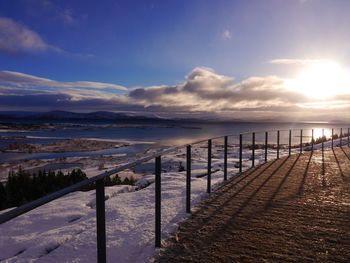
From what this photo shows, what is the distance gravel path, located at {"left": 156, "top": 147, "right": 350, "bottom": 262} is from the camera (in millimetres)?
3777

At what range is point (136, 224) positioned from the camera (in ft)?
15.9

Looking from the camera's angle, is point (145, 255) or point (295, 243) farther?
point (295, 243)

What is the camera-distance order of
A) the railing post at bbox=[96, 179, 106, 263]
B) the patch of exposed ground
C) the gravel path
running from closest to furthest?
1. the railing post at bbox=[96, 179, 106, 263]
2. the gravel path
3. the patch of exposed ground

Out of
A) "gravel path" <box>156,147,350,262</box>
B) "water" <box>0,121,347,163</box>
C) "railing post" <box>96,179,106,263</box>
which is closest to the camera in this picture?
"railing post" <box>96,179,106,263</box>

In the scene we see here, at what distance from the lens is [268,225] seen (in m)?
4.71

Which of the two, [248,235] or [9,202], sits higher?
[248,235]

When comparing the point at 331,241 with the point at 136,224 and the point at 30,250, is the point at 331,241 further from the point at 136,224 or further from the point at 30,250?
the point at 30,250

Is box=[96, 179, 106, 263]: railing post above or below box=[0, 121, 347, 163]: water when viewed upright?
above

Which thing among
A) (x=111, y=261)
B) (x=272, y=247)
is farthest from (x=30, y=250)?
(x=272, y=247)

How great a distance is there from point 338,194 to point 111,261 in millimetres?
4694

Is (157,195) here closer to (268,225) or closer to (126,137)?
(268,225)

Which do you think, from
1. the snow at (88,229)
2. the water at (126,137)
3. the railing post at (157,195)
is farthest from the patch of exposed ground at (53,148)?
the railing post at (157,195)

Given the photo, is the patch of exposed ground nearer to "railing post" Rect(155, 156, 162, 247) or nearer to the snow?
the snow

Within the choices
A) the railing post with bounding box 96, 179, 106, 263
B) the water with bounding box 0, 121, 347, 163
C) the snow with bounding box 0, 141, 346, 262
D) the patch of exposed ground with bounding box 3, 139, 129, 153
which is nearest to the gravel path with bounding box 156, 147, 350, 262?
the snow with bounding box 0, 141, 346, 262
